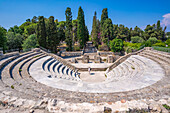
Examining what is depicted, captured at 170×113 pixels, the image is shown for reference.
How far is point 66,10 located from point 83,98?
2866 cm

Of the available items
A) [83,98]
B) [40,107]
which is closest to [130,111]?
[83,98]

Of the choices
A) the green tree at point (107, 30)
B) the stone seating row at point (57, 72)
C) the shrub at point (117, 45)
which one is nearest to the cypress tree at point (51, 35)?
the stone seating row at point (57, 72)

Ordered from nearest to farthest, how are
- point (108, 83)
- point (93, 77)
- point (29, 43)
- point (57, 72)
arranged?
point (108, 83)
point (57, 72)
point (93, 77)
point (29, 43)

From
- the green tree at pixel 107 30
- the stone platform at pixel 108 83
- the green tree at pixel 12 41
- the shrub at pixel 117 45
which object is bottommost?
the stone platform at pixel 108 83

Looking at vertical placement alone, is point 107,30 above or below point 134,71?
above

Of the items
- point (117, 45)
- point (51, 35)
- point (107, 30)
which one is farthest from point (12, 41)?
point (117, 45)

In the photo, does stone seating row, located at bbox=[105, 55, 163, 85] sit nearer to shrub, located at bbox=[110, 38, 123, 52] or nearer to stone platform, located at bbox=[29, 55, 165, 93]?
stone platform, located at bbox=[29, 55, 165, 93]

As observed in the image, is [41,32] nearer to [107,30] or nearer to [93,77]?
[93,77]

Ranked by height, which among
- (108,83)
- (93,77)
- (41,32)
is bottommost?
(93,77)

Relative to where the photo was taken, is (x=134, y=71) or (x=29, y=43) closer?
(x=134, y=71)

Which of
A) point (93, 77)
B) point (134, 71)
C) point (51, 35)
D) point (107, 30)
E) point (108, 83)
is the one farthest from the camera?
point (107, 30)

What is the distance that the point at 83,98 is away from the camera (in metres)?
5.21

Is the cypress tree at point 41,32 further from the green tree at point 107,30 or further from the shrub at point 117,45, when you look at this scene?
the shrub at point 117,45

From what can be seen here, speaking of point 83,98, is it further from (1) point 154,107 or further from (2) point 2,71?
(2) point 2,71
